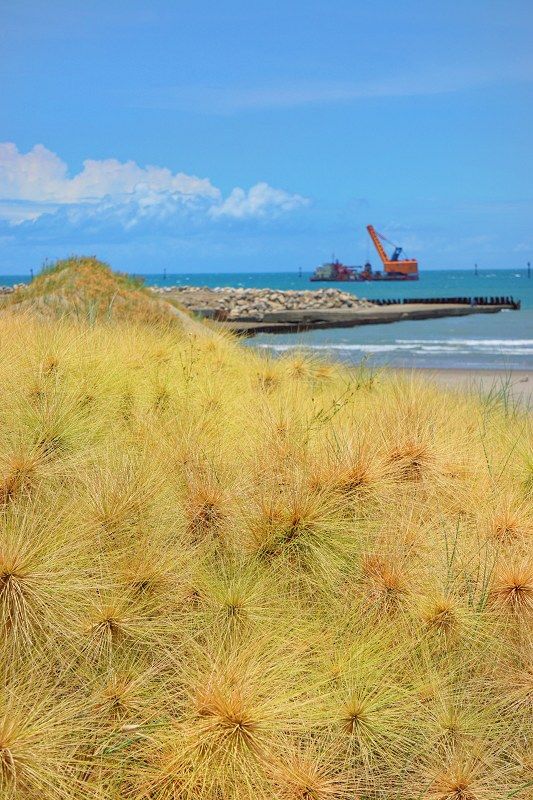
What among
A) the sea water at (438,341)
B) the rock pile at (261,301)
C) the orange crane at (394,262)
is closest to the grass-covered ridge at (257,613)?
the sea water at (438,341)

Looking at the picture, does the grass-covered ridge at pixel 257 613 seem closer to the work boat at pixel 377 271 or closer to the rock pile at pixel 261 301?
the rock pile at pixel 261 301

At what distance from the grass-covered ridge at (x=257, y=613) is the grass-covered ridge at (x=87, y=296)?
5319 millimetres

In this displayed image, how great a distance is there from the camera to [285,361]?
6.62 m

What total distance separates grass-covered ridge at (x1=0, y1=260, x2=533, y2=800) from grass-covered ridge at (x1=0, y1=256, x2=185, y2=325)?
5.32 m

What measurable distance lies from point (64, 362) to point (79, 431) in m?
0.98

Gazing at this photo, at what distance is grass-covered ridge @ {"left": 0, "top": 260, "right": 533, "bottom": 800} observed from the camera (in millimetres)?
2588

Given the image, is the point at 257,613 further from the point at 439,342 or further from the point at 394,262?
the point at 394,262

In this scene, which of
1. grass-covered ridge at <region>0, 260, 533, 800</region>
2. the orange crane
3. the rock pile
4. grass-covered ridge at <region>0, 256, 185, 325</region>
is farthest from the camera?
the orange crane

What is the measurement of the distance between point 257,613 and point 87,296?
25.1 feet

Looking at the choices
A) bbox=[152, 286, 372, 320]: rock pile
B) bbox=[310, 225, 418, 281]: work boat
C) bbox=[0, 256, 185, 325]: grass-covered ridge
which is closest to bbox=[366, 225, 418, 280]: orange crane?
bbox=[310, 225, 418, 281]: work boat

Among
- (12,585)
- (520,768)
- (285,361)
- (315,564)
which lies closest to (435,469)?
(315,564)

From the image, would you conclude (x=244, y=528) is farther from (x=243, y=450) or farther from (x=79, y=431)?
(x=79, y=431)

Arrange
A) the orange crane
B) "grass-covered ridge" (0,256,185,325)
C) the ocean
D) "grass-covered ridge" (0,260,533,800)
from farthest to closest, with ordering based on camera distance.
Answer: the orange crane
the ocean
"grass-covered ridge" (0,256,185,325)
"grass-covered ridge" (0,260,533,800)

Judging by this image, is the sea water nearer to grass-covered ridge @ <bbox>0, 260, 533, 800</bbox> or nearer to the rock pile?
the rock pile
